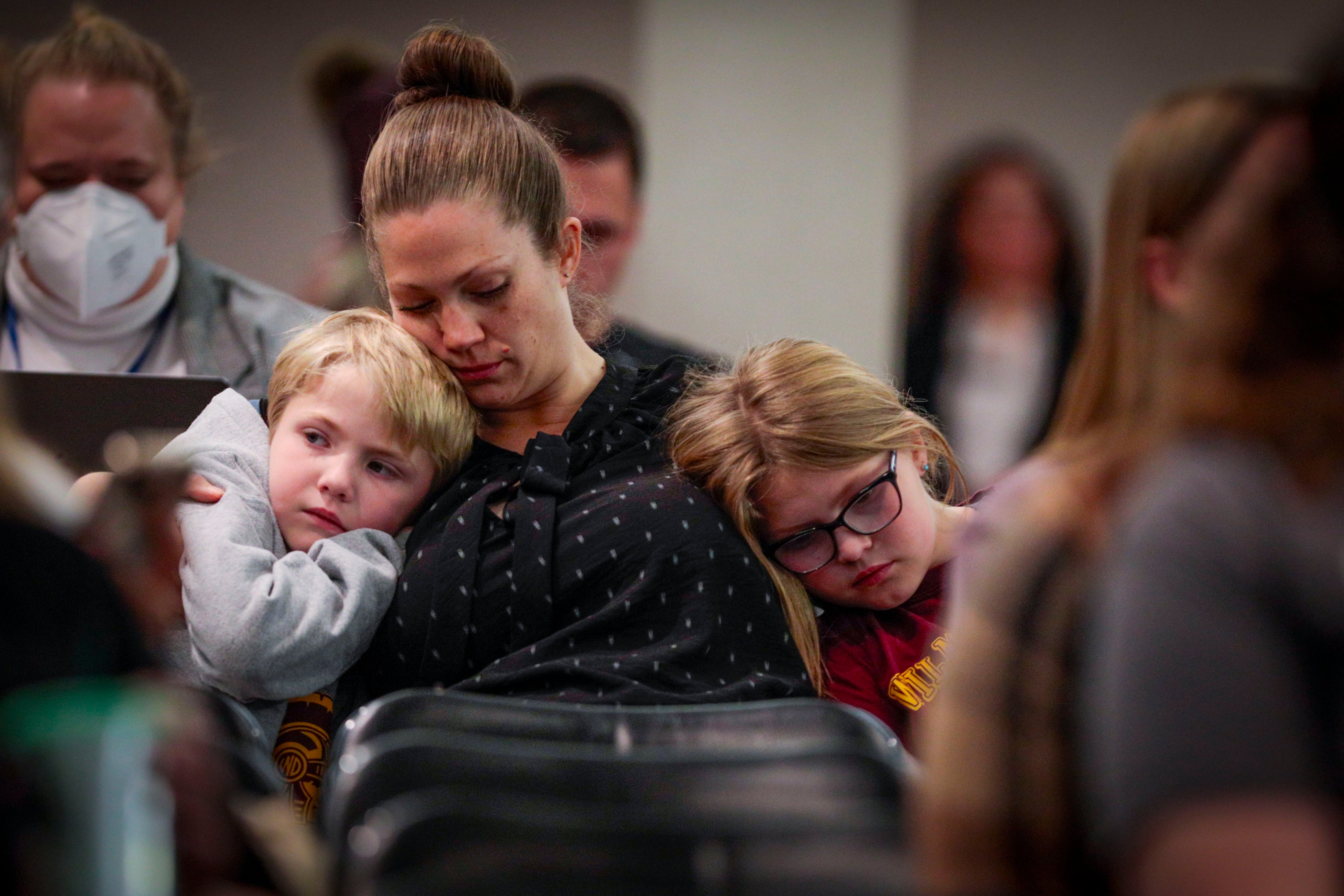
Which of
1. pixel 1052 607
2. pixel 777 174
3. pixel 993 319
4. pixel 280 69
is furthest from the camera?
pixel 280 69

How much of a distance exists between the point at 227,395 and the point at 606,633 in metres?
0.64

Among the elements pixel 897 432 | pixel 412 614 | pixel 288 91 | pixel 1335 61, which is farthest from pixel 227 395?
pixel 288 91

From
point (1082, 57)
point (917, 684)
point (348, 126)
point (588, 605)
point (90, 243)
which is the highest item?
point (1082, 57)

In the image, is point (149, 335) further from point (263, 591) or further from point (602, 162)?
point (263, 591)

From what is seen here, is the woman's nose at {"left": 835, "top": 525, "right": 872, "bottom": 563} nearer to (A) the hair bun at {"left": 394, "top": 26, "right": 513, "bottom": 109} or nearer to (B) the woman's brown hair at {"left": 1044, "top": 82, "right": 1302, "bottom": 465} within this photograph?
(B) the woman's brown hair at {"left": 1044, "top": 82, "right": 1302, "bottom": 465}

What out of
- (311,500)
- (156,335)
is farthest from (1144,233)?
(156,335)

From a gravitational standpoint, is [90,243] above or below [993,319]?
above

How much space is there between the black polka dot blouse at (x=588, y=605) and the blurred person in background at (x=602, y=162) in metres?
0.76

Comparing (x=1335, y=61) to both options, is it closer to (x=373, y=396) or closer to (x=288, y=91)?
(x=373, y=396)

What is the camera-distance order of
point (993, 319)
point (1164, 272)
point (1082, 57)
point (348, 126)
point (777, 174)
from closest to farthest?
point (1164, 272) < point (348, 126) < point (993, 319) < point (777, 174) < point (1082, 57)

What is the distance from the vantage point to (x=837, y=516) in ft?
5.65

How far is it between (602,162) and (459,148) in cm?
95

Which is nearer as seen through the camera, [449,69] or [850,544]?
[850,544]

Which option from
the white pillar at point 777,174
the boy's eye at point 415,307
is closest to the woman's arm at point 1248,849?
the boy's eye at point 415,307
